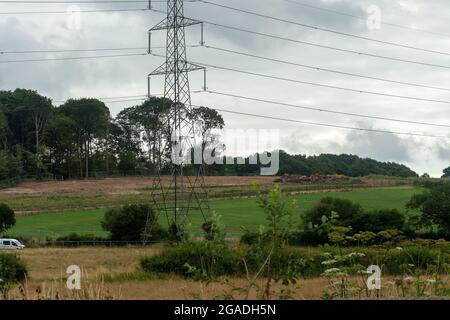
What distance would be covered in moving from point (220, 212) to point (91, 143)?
30820 mm

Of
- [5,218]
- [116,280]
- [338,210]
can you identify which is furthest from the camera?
[5,218]

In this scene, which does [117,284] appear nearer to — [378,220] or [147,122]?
[378,220]

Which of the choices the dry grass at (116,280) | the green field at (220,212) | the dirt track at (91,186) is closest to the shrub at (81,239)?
the green field at (220,212)

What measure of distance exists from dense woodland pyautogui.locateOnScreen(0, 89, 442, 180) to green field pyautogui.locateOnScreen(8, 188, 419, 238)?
525 centimetres

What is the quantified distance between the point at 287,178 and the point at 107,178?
2317cm

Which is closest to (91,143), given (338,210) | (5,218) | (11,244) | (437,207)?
(5,218)

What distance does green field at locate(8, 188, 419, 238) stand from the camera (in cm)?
6019

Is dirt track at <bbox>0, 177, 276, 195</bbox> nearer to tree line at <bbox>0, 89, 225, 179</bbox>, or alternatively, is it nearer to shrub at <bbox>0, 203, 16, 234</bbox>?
tree line at <bbox>0, 89, 225, 179</bbox>

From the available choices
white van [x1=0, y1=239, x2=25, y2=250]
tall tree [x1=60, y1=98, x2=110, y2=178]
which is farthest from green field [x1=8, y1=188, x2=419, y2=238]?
tall tree [x1=60, y1=98, x2=110, y2=178]

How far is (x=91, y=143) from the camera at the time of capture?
83125 mm

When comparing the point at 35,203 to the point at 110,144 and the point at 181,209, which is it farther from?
the point at 181,209

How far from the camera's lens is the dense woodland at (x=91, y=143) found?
59562 mm

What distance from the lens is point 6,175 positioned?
66.8m
